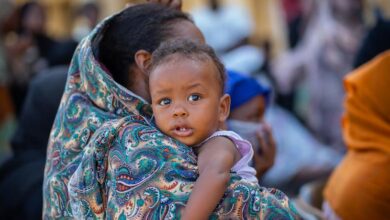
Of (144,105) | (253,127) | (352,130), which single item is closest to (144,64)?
(144,105)

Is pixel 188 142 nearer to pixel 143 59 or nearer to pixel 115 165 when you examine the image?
pixel 115 165

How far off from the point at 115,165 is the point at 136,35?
536 millimetres

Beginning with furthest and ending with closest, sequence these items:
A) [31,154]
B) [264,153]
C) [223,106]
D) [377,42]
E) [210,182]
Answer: [377,42] < [31,154] < [264,153] < [223,106] < [210,182]

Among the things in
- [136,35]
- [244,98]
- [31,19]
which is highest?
[136,35]

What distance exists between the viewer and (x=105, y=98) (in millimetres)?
2562

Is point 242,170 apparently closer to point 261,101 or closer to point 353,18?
point 261,101

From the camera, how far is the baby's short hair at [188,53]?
2324 millimetres

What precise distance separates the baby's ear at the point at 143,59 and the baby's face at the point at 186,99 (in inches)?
11.6

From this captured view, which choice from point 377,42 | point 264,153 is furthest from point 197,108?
point 377,42

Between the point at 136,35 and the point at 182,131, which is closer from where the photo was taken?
the point at 182,131

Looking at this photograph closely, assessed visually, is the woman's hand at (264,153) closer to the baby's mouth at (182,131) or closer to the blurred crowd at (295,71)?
the baby's mouth at (182,131)

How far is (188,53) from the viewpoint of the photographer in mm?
2318

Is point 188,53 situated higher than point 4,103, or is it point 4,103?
point 188,53

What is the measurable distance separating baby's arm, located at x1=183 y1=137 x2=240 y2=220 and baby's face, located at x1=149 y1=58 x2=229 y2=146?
83mm
